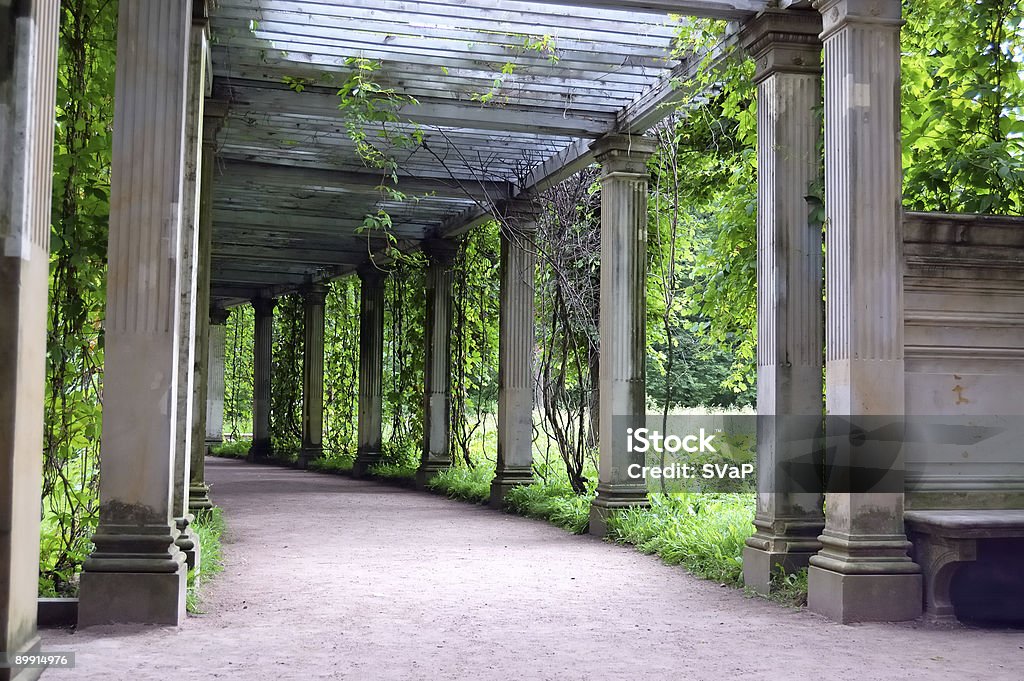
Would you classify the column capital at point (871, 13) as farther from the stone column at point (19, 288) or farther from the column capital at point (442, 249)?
the column capital at point (442, 249)

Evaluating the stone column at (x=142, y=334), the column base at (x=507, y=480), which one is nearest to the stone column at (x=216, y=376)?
the column base at (x=507, y=480)

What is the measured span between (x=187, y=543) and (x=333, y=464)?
13118 mm

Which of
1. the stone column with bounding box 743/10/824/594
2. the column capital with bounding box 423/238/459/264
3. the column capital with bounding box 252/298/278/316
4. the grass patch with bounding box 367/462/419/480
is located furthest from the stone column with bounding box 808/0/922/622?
the column capital with bounding box 252/298/278/316

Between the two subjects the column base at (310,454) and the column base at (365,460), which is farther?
the column base at (310,454)

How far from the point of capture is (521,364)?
12703 mm

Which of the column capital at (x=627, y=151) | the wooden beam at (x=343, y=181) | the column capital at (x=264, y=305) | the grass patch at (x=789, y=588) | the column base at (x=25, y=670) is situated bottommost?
the grass patch at (x=789, y=588)

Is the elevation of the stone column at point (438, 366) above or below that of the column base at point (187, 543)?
above

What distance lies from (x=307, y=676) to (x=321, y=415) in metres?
16.3

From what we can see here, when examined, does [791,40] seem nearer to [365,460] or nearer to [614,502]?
[614,502]

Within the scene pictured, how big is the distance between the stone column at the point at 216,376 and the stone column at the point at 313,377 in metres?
6.09

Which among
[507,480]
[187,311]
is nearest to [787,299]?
[187,311]

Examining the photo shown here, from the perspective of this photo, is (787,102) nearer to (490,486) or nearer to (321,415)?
(490,486)

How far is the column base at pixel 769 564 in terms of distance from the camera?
6.58 metres

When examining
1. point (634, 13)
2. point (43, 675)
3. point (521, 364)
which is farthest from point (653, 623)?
point (521, 364)
